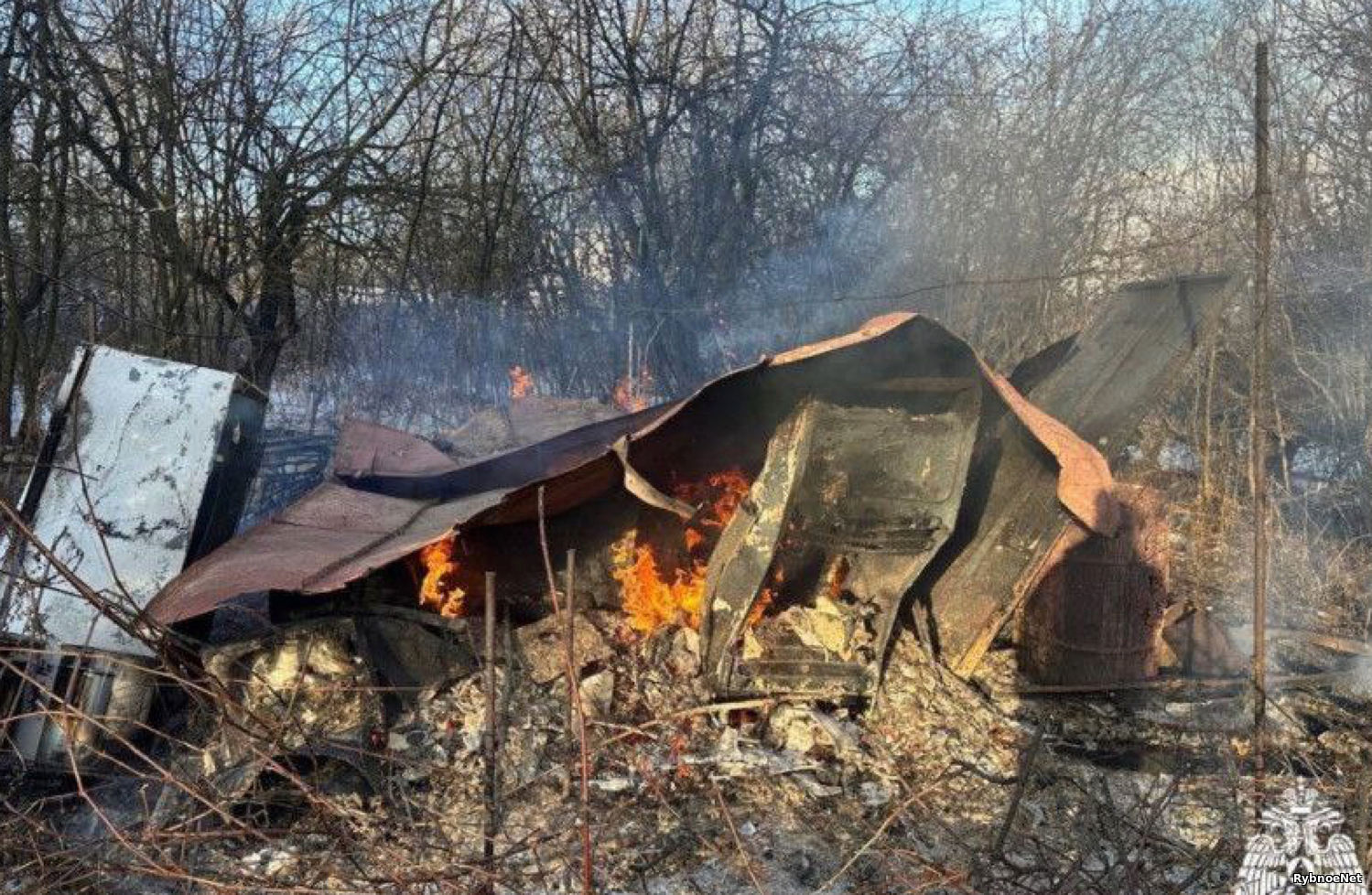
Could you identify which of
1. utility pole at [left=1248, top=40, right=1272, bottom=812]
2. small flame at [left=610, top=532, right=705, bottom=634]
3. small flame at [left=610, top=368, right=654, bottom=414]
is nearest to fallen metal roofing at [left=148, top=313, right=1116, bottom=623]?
small flame at [left=610, top=532, right=705, bottom=634]

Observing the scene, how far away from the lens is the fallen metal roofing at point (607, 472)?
4.15 meters

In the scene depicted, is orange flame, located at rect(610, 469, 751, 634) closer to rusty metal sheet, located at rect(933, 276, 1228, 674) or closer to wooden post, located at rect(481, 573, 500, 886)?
rusty metal sheet, located at rect(933, 276, 1228, 674)

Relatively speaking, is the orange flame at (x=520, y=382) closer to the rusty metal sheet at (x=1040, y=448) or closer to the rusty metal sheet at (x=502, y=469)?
the rusty metal sheet at (x=502, y=469)

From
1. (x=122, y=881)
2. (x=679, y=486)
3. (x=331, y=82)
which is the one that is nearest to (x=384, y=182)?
(x=331, y=82)

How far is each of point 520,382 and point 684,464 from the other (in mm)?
5900

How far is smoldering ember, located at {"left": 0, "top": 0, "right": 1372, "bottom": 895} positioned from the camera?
368 centimetres

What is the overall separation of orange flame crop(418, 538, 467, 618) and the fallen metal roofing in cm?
13

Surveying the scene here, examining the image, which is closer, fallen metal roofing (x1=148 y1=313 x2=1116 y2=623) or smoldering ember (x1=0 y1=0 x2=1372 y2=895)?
smoldering ember (x1=0 y1=0 x2=1372 y2=895)

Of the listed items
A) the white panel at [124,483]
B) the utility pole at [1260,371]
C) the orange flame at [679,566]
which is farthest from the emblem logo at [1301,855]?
the white panel at [124,483]

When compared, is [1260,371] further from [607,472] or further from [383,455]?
[383,455]

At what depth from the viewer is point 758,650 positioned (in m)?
4.70

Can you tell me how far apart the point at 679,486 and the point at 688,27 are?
7.51 metres

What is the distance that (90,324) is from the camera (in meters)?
5.95

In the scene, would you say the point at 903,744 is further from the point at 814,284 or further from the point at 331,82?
the point at 331,82
